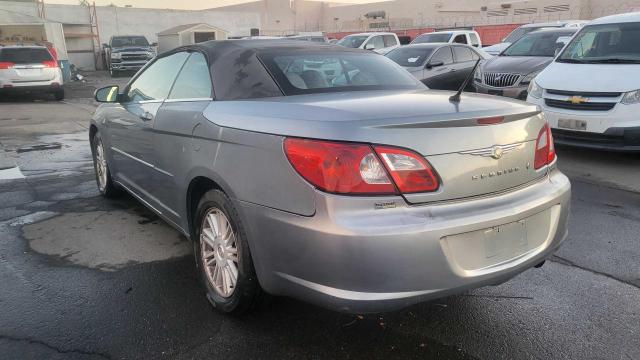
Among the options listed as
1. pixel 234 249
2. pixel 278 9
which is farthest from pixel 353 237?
pixel 278 9

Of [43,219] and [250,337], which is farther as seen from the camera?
[43,219]

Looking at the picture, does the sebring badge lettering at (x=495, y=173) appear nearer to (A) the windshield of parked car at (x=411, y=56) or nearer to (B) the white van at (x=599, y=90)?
(B) the white van at (x=599, y=90)

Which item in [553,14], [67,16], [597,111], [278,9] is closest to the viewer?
[597,111]

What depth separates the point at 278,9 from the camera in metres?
87.3

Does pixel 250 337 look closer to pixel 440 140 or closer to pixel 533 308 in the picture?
pixel 440 140

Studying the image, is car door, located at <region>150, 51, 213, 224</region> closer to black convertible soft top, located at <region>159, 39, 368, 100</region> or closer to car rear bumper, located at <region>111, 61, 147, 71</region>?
black convertible soft top, located at <region>159, 39, 368, 100</region>

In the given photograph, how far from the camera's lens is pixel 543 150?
288cm

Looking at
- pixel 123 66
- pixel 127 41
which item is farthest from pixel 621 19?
pixel 127 41

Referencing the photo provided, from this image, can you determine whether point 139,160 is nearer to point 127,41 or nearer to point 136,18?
point 127,41

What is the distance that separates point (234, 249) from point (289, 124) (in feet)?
2.76

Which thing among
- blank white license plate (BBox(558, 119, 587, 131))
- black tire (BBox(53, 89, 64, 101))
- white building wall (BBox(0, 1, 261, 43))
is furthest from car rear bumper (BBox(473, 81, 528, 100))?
white building wall (BBox(0, 1, 261, 43))

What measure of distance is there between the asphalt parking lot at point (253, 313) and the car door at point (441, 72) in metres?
7.38

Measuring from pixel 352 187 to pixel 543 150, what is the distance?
128 cm

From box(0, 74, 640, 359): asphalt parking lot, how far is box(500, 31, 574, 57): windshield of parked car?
22.5 ft
